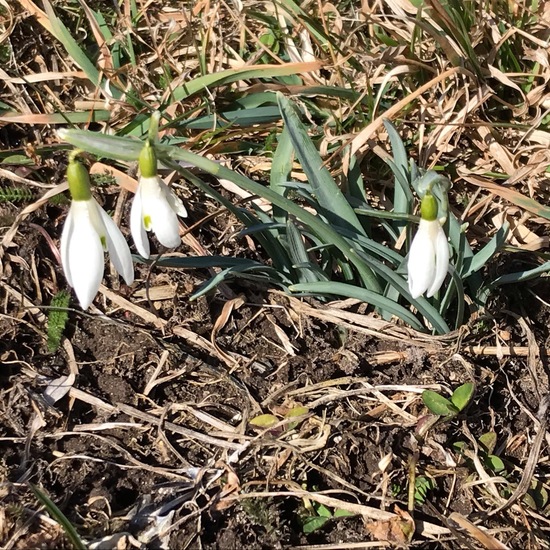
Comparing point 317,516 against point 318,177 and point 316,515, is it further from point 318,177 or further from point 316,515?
point 318,177

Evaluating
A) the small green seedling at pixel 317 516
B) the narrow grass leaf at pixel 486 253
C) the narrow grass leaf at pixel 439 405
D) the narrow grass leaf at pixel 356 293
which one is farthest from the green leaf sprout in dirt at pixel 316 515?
the narrow grass leaf at pixel 486 253

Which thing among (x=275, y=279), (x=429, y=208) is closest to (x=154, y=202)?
(x=429, y=208)

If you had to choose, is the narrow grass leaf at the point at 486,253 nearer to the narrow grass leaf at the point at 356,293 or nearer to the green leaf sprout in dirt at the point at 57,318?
the narrow grass leaf at the point at 356,293

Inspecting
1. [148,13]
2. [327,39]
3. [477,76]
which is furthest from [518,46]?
[148,13]

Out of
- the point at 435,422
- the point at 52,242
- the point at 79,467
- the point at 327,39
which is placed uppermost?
the point at 327,39

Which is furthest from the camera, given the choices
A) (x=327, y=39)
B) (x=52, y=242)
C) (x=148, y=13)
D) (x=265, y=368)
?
(x=148, y=13)

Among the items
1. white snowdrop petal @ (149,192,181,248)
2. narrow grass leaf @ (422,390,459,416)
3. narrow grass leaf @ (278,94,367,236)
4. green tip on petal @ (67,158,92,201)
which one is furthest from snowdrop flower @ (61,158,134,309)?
narrow grass leaf @ (422,390,459,416)

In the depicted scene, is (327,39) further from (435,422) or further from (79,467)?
(79,467)
